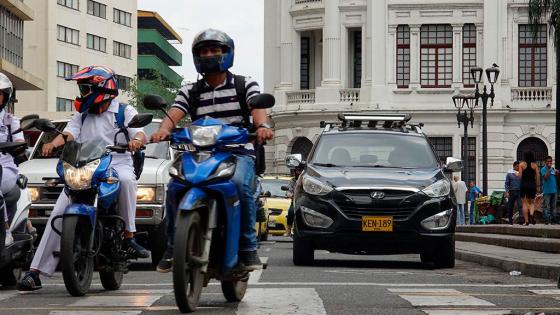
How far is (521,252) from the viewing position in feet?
69.8

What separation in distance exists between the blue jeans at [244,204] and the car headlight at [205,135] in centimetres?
28

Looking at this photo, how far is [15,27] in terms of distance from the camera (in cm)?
7188

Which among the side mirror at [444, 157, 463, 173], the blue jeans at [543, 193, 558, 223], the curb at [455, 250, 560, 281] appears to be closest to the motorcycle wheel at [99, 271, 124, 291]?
the curb at [455, 250, 560, 281]

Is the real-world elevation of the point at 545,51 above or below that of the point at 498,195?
above

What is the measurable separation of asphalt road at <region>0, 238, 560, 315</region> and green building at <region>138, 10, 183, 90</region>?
108 metres

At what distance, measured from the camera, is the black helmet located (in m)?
11.0

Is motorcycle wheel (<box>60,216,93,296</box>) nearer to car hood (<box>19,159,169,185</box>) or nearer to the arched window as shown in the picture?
car hood (<box>19,159,169,185</box>)

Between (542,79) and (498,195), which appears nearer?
(498,195)

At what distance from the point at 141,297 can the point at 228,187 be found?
1.89 m

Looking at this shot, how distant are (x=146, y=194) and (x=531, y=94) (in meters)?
56.3

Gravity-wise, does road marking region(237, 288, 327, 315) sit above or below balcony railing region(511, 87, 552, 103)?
below

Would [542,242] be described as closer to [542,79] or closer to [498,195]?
[498,195]

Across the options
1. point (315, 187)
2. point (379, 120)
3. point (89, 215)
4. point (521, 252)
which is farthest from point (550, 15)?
point (89, 215)

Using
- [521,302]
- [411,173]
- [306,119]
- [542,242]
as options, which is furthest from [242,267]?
[306,119]
